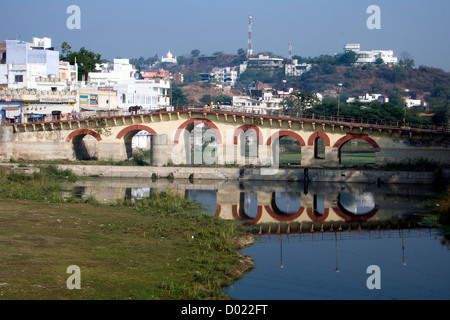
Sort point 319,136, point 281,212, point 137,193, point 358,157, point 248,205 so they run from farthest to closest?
point 358,157 < point 319,136 < point 137,193 < point 248,205 < point 281,212

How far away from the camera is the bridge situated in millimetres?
51031

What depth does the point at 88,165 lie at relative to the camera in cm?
5062

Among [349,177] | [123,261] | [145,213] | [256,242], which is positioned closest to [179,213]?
[145,213]

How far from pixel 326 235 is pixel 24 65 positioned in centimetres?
4515

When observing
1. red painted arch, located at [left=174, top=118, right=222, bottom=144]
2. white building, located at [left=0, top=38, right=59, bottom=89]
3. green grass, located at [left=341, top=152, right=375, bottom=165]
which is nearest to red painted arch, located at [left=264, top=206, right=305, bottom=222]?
red painted arch, located at [left=174, top=118, right=222, bottom=144]

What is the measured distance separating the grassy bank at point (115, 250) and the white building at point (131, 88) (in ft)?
132

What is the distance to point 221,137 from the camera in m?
54.5

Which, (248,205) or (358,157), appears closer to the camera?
(248,205)

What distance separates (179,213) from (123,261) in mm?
10973

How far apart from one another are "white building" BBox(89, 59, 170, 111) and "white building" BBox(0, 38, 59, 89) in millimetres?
6855

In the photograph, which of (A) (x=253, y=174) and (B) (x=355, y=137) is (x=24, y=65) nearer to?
(A) (x=253, y=174)

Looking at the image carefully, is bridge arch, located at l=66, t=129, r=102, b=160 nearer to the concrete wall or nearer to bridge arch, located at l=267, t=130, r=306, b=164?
the concrete wall


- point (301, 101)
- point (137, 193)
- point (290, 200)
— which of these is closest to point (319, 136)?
point (290, 200)

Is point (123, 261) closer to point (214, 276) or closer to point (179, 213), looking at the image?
point (214, 276)
